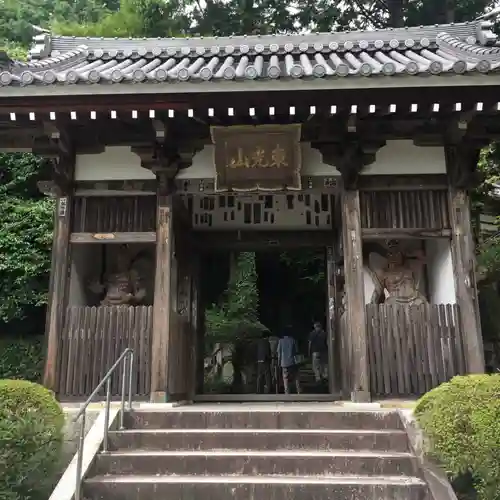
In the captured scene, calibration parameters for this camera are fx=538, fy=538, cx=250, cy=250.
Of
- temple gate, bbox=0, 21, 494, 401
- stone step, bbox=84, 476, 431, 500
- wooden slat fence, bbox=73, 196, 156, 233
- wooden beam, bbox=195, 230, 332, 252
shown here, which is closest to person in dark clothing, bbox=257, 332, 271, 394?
wooden beam, bbox=195, 230, 332, 252

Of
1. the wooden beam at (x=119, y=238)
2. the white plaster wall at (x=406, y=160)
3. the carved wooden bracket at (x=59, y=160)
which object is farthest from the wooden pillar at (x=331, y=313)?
the carved wooden bracket at (x=59, y=160)

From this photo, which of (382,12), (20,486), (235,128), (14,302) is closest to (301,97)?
(235,128)

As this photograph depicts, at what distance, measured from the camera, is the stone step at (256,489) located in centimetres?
417

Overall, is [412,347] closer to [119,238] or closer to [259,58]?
[119,238]

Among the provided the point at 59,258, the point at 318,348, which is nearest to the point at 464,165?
the point at 59,258

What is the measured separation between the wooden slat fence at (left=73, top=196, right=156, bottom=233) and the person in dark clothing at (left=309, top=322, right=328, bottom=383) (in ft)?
17.9

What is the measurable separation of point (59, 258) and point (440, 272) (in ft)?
16.2

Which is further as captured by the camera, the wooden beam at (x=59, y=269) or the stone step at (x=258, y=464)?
the wooden beam at (x=59, y=269)

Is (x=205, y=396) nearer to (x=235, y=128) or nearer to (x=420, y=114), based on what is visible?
(x=235, y=128)

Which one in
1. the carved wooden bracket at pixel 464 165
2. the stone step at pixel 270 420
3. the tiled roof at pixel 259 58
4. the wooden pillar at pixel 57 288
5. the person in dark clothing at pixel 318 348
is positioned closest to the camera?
the stone step at pixel 270 420

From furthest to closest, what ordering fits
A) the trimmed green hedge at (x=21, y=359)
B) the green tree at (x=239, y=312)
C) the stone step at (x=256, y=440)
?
the green tree at (x=239, y=312)
the trimmed green hedge at (x=21, y=359)
the stone step at (x=256, y=440)

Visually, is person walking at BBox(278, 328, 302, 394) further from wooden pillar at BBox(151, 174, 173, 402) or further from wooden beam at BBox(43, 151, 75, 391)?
wooden beam at BBox(43, 151, 75, 391)

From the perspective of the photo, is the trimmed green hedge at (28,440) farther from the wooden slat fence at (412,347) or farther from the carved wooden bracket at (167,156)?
the wooden slat fence at (412,347)

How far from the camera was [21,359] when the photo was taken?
368 inches
